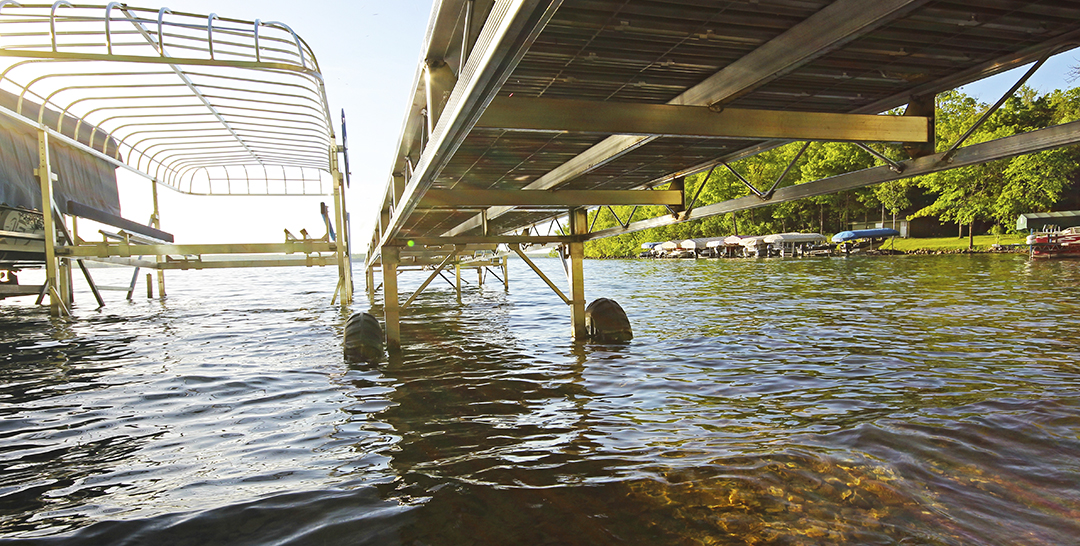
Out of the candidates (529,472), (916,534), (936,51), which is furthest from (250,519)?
(936,51)

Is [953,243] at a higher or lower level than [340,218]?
lower

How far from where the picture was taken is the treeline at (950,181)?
41219mm

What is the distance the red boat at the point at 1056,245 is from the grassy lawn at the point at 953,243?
32.6 ft

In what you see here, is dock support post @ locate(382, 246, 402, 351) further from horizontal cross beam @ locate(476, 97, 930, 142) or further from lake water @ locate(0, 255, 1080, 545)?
horizontal cross beam @ locate(476, 97, 930, 142)

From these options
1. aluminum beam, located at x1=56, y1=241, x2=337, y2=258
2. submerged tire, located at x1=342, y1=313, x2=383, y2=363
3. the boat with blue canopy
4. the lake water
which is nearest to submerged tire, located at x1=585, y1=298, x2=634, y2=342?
the lake water

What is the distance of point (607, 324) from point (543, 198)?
292 cm

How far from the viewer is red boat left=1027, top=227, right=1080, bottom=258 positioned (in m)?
34.2

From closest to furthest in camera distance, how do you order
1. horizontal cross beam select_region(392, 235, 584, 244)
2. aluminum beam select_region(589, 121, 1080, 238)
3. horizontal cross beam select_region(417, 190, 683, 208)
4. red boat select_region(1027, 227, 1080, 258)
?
aluminum beam select_region(589, 121, 1080, 238) < horizontal cross beam select_region(417, 190, 683, 208) < horizontal cross beam select_region(392, 235, 584, 244) < red boat select_region(1027, 227, 1080, 258)

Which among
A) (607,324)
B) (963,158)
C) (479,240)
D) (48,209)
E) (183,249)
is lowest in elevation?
(607,324)

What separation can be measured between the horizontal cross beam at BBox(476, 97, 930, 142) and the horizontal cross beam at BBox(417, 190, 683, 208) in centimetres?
395

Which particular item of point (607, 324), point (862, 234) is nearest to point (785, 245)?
point (862, 234)

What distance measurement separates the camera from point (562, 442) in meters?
4.95

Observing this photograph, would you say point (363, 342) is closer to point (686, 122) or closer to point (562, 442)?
point (562, 442)

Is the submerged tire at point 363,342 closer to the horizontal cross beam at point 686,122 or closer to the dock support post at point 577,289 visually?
the dock support post at point 577,289
